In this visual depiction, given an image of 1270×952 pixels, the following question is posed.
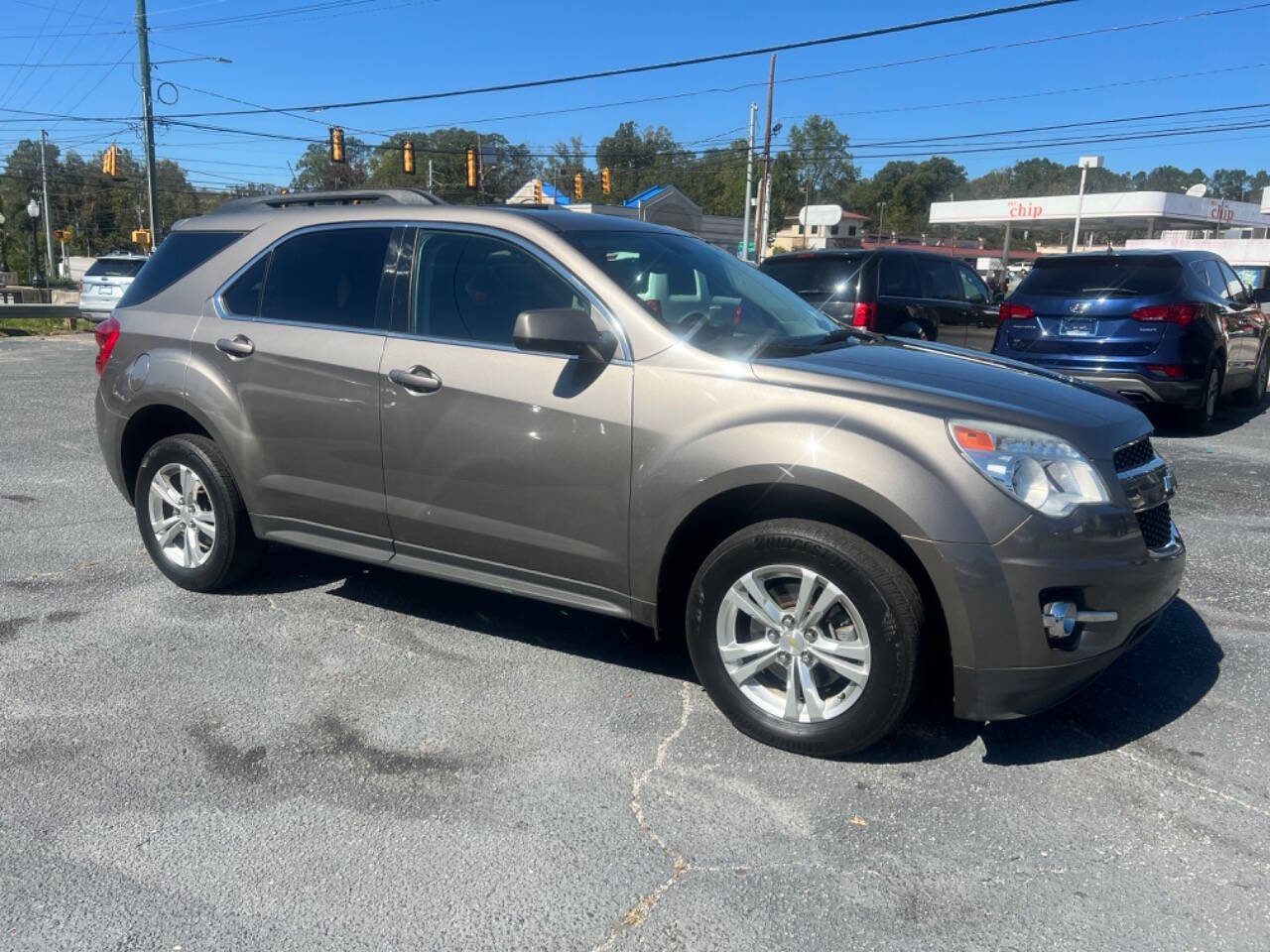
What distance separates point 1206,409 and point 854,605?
7.69 metres

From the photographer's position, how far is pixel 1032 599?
3061 mm

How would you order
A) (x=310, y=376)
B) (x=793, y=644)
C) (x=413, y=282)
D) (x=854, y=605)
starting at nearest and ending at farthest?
(x=854, y=605), (x=793, y=644), (x=413, y=282), (x=310, y=376)

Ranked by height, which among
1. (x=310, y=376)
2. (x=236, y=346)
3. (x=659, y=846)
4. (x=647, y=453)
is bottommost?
(x=659, y=846)

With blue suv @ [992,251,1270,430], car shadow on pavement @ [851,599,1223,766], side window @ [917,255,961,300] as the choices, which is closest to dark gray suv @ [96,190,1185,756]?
car shadow on pavement @ [851,599,1223,766]

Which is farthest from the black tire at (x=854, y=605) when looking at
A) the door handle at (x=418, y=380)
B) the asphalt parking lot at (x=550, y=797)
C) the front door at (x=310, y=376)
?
the front door at (x=310, y=376)

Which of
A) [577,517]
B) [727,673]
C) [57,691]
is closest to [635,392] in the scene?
[577,517]

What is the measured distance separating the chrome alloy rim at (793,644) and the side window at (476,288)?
1.32 m

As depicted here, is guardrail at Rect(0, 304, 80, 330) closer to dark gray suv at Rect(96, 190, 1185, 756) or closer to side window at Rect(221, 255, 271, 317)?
dark gray suv at Rect(96, 190, 1185, 756)

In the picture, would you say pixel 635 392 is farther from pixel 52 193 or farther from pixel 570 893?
pixel 52 193

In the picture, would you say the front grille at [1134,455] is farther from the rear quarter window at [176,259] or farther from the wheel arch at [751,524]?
the rear quarter window at [176,259]

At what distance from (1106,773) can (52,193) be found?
9473cm

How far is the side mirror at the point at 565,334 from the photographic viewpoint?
3.57 meters

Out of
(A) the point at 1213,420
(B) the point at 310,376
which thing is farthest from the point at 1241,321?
(B) the point at 310,376

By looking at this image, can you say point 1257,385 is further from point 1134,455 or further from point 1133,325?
point 1134,455
